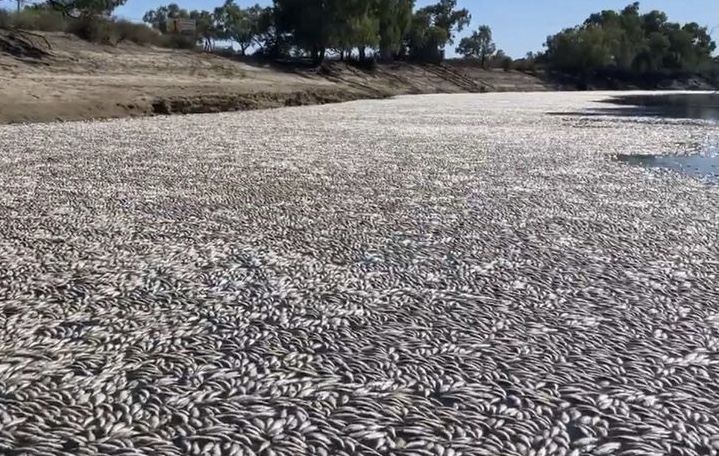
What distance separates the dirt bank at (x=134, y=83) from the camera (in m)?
21.3

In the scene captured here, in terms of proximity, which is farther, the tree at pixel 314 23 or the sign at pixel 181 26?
the sign at pixel 181 26

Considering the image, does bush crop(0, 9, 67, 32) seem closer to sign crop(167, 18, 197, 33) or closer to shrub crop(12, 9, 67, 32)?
shrub crop(12, 9, 67, 32)

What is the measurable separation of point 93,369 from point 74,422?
0.58m

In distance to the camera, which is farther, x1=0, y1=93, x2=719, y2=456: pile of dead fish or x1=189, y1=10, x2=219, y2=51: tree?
x1=189, y1=10, x2=219, y2=51: tree

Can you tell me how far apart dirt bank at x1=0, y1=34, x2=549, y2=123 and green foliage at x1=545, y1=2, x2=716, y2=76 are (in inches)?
1896

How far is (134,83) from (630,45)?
8585 cm

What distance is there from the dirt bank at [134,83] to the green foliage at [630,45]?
48.2 metres

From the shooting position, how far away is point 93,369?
3.66 meters

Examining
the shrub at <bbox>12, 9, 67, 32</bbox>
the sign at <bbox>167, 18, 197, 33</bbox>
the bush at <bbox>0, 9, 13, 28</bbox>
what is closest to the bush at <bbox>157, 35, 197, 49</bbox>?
the shrub at <bbox>12, 9, 67, 32</bbox>

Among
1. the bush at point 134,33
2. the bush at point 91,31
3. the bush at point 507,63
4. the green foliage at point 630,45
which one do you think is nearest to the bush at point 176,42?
the bush at point 134,33

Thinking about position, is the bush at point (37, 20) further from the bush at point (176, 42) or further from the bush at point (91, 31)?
the bush at point (176, 42)

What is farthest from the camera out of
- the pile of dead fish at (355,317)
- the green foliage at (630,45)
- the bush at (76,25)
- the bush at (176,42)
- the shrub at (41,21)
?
the green foliage at (630,45)

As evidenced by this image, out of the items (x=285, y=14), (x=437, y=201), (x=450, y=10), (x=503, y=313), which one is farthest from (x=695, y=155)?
(x=450, y=10)

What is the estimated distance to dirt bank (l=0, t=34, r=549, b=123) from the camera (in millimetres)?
21328
